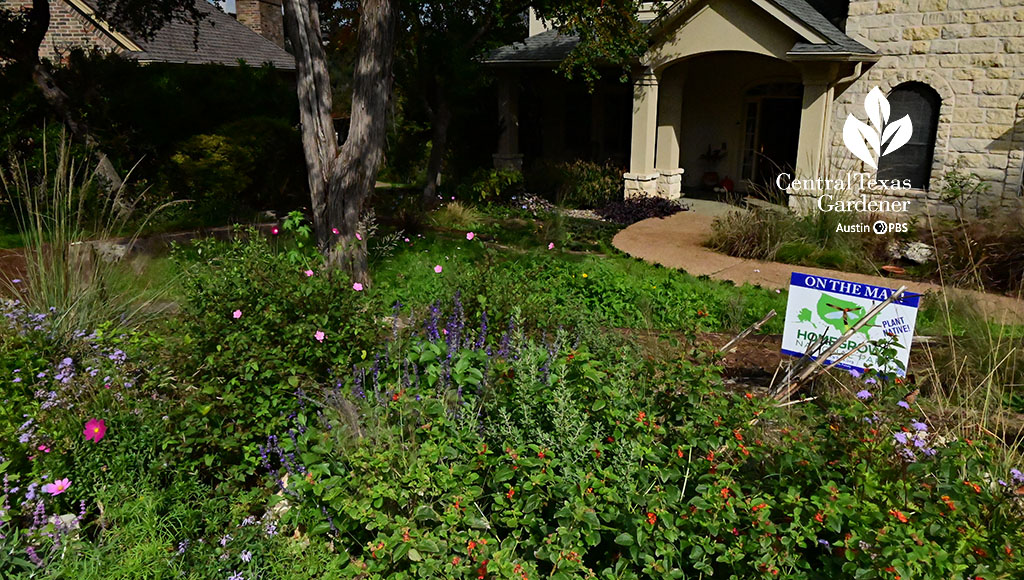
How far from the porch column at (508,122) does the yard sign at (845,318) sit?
11561 millimetres

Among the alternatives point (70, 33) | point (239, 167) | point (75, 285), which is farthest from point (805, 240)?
point (70, 33)

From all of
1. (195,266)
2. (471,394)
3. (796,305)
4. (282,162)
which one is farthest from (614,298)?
(282,162)

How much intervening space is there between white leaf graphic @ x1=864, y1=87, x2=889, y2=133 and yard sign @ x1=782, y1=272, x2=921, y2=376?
31.5 feet

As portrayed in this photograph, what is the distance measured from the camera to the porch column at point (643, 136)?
12.9m

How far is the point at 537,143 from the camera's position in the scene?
1681 cm

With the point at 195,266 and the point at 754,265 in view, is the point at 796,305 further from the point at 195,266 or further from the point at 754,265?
the point at 754,265

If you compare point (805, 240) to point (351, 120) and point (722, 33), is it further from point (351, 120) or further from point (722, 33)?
point (351, 120)

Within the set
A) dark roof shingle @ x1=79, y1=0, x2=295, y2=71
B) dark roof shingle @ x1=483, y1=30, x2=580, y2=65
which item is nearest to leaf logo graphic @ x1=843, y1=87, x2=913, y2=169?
dark roof shingle @ x1=483, y1=30, x2=580, y2=65

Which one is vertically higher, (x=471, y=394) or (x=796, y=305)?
(x=796, y=305)

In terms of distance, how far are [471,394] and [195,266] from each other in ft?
6.28

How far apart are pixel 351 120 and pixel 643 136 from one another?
25.8 ft

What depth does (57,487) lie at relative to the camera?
9.70ft

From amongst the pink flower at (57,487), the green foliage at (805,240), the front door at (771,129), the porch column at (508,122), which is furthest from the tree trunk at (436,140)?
the pink flower at (57,487)

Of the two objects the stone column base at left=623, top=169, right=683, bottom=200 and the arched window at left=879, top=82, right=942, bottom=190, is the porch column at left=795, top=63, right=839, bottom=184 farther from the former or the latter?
the stone column base at left=623, top=169, right=683, bottom=200
